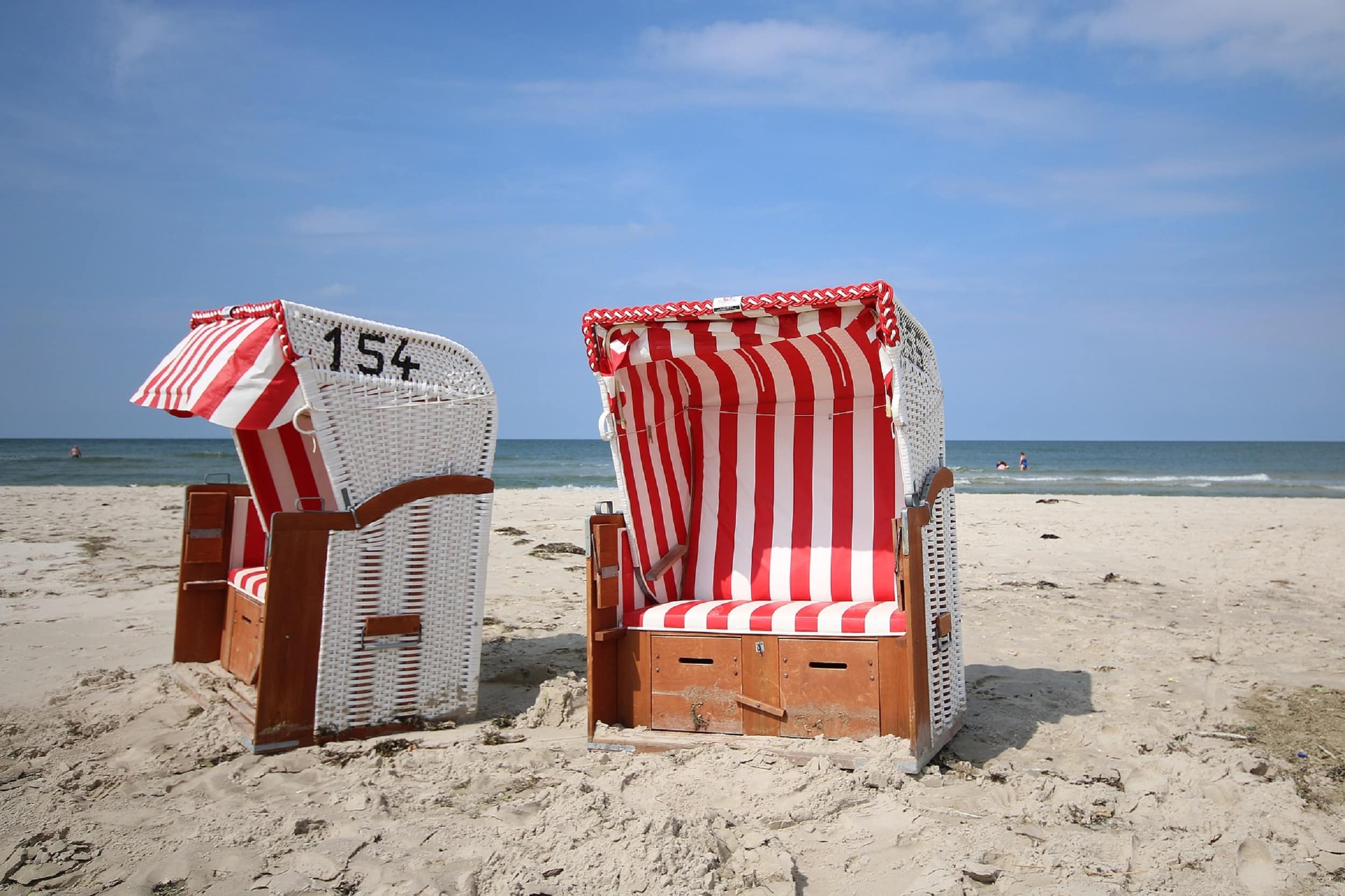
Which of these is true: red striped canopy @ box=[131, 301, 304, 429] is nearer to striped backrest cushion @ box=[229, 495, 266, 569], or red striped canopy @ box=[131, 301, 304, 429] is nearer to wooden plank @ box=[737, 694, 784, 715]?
striped backrest cushion @ box=[229, 495, 266, 569]

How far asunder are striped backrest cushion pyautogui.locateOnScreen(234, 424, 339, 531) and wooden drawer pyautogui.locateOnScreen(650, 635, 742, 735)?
94.9 inches

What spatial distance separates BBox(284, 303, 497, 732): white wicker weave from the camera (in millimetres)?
4145

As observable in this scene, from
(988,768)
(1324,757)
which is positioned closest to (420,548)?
(988,768)

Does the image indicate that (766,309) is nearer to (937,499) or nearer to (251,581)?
(937,499)

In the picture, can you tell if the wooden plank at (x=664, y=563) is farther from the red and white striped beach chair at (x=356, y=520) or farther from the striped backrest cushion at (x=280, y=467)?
the striped backrest cushion at (x=280, y=467)

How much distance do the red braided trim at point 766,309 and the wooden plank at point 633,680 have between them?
1.34m

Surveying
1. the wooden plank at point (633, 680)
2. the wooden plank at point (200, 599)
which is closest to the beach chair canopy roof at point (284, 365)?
the wooden plank at point (200, 599)

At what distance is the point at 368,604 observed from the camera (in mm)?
4270

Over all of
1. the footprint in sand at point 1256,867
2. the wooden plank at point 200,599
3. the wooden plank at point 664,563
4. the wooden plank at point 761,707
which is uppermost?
the wooden plank at point 664,563

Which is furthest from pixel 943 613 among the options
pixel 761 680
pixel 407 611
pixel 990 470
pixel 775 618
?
pixel 990 470

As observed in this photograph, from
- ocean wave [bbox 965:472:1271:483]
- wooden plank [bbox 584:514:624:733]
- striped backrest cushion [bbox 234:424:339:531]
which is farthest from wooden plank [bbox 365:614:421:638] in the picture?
ocean wave [bbox 965:472:1271:483]

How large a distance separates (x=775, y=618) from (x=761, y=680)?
288 millimetres

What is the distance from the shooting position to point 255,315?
420 centimetres

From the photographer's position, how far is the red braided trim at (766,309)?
3641 mm
